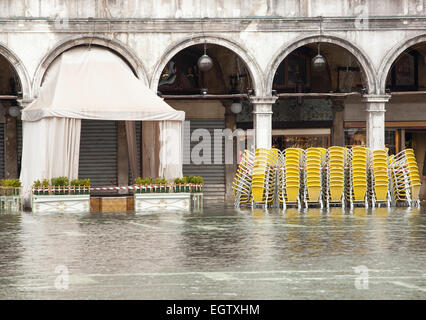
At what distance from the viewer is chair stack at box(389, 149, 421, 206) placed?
23.5 meters

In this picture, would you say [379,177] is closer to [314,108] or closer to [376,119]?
[376,119]

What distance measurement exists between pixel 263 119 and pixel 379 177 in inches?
159

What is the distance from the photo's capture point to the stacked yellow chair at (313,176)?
23.0 metres

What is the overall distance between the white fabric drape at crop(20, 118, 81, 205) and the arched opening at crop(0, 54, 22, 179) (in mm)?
6360

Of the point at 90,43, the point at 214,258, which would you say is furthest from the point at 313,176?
the point at 214,258

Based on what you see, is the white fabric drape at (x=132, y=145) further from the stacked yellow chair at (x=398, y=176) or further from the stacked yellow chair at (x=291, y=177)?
the stacked yellow chair at (x=398, y=176)

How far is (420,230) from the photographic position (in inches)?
628

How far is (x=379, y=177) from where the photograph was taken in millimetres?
23422

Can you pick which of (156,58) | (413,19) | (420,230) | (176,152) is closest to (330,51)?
(413,19)

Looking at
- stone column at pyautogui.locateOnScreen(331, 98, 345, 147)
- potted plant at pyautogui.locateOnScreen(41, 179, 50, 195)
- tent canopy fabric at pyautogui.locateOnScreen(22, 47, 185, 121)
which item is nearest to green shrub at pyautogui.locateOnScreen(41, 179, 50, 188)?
potted plant at pyautogui.locateOnScreen(41, 179, 50, 195)

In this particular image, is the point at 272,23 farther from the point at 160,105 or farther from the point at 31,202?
the point at 31,202

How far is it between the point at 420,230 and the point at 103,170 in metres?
14.6

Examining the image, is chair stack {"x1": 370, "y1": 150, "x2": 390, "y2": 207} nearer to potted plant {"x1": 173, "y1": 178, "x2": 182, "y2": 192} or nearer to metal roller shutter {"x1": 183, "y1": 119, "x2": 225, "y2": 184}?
potted plant {"x1": 173, "y1": 178, "x2": 182, "y2": 192}

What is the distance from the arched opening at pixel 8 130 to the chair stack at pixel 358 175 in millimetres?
10563
